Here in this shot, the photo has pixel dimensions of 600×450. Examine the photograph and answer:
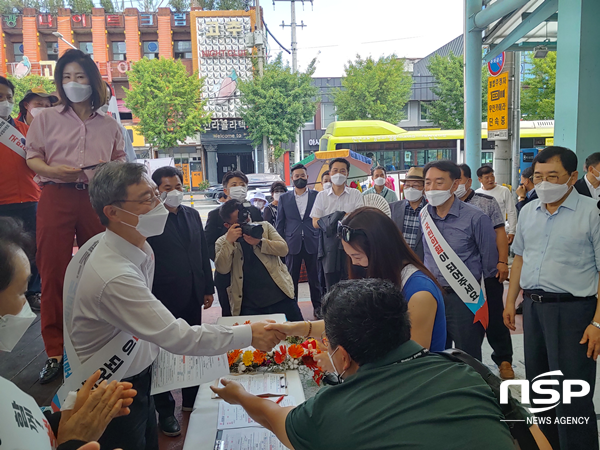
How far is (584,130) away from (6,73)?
1166 inches

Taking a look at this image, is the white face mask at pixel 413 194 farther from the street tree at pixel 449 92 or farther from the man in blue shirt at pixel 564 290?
the street tree at pixel 449 92

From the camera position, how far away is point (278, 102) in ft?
68.9

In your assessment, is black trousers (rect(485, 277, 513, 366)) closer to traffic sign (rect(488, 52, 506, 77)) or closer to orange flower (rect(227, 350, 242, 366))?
orange flower (rect(227, 350, 242, 366))

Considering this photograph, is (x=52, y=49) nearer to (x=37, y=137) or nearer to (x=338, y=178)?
(x=338, y=178)

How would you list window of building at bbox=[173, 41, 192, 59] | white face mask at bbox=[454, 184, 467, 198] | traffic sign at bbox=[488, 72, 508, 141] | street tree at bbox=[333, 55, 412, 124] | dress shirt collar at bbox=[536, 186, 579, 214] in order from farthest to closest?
window of building at bbox=[173, 41, 192, 59]
street tree at bbox=[333, 55, 412, 124]
traffic sign at bbox=[488, 72, 508, 141]
white face mask at bbox=[454, 184, 467, 198]
dress shirt collar at bbox=[536, 186, 579, 214]

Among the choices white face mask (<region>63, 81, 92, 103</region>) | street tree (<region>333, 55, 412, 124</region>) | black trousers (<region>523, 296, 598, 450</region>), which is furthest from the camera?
street tree (<region>333, 55, 412, 124</region>)

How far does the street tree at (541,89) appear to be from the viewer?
59.2 feet

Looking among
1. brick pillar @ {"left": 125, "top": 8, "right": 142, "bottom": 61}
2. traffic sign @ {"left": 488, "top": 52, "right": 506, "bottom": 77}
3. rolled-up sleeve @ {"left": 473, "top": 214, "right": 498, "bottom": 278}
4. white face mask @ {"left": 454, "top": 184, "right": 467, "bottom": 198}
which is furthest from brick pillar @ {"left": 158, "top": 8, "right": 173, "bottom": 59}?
rolled-up sleeve @ {"left": 473, "top": 214, "right": 498, "bottom": 278}

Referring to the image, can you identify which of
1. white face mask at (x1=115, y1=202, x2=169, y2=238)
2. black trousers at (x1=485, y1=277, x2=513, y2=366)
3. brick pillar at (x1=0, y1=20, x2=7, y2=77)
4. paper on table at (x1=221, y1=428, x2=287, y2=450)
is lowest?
black trousers at (x1=485, y1=277, x2=513, y2=366)

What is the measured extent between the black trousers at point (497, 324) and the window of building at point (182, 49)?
1046 inches

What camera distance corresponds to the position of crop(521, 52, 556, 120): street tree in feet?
59.2

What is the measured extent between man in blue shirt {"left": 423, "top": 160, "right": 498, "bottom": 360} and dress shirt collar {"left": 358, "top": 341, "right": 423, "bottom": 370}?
5.91 feet

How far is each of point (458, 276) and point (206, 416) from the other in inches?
76.7

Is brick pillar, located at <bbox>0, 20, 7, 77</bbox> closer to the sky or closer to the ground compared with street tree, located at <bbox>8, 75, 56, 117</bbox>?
closer to the sky
